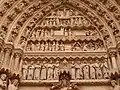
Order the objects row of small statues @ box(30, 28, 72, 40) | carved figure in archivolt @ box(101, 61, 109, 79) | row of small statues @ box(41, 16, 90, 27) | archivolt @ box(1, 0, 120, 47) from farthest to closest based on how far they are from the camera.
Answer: row of small statues @ box(41, 16, 90, 27)
row of small statues @ box(30, 28, 72, 40)
archivolt @ box(1, 0, 120, 47)
carved figure in archivolt @ box(101, 61, 109, 79)

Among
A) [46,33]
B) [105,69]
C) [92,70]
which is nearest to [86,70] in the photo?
[92,70]

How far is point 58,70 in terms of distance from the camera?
19.2 feet

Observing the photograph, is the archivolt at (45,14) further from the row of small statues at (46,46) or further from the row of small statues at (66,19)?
the row of small statues at (46,46)

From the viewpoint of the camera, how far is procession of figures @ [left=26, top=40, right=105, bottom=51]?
6426 millimetres

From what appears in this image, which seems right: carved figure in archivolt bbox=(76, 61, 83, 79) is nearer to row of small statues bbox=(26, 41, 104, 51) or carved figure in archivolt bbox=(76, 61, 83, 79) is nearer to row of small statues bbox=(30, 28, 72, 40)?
row of small statues bbox=(26, 41, 104, 51)

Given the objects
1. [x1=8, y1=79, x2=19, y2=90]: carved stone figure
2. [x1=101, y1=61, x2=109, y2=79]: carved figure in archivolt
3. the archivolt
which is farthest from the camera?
the archivolt

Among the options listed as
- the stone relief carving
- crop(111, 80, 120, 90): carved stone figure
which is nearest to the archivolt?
the stone relief carving

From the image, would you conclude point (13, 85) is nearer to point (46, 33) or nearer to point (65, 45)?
point (65, 45)

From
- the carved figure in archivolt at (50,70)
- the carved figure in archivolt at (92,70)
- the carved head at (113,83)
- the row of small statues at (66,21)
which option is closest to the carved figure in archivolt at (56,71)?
the carved figure in archivolt at (50,70)

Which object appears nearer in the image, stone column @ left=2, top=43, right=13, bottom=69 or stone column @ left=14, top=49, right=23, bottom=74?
stone column @ left=2, top=43, right=13, bottom=69

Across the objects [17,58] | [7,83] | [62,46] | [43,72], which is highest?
[62,46]

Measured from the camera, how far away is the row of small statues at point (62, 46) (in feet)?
21.1

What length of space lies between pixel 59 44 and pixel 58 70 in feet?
3.36

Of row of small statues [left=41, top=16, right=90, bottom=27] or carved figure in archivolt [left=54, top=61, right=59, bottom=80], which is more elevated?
row of small statues [left=41, top=16, right=90, bottom=27]
